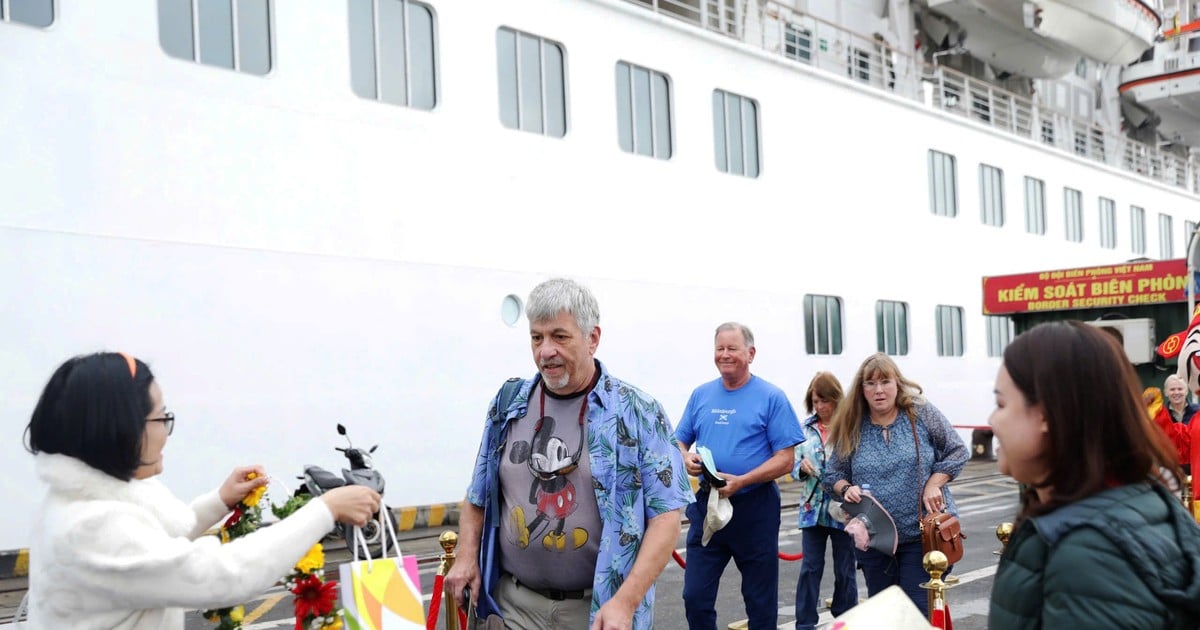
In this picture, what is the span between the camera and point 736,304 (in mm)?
17734

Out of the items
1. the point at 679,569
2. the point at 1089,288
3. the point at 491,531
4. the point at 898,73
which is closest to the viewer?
→ the point at 491,531

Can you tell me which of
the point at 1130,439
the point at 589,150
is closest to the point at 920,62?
the point at 589,150

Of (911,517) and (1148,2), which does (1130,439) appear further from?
(1148,2)

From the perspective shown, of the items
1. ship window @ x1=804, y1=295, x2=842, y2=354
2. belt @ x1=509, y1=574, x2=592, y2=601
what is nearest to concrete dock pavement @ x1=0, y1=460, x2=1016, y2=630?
belt @ x1=509, y1=574, x2=592, y2=601

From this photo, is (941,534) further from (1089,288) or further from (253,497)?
(1089,288)

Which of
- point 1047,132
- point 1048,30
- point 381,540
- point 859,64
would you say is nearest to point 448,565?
point 381,540

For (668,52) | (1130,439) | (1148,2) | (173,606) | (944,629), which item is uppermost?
(1148,2)

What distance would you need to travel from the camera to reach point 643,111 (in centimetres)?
1636

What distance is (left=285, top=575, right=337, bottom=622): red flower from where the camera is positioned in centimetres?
308

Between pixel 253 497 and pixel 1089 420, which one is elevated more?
pixel 1089 420

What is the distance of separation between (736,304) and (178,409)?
31.2 ft

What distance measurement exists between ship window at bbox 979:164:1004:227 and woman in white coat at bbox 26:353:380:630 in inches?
936

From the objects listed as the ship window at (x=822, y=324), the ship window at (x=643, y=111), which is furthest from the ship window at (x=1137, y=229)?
the ship window at (x=643, y=111)

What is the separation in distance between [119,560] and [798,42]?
20.2 meters
